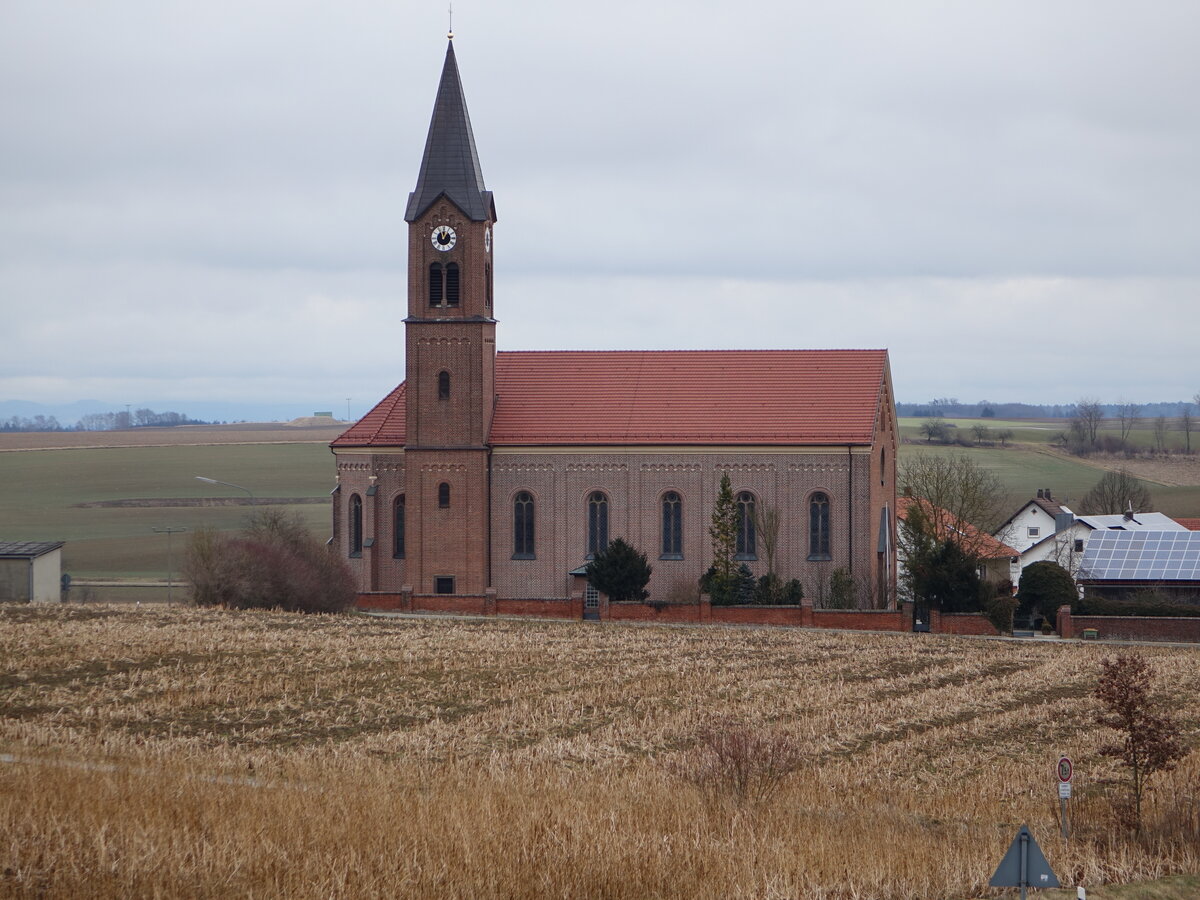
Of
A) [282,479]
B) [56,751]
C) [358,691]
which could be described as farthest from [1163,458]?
[56,751]

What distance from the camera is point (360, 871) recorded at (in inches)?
540

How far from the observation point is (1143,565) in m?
61.1

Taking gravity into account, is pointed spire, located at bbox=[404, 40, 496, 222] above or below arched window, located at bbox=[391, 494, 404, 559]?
above

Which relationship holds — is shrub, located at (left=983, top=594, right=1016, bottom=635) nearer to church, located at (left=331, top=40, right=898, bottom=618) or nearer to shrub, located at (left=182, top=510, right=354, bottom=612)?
church, located at (left=331, top=40, right=898, bottom=618)

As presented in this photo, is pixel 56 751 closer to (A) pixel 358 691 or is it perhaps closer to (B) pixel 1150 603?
(A) pixel 358 691

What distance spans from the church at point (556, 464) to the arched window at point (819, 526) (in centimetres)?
6

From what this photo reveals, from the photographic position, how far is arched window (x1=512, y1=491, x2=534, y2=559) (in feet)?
188

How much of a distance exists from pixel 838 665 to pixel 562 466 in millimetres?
21046

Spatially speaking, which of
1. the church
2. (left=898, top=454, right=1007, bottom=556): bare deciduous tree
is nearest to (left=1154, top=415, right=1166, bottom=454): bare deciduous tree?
(left=898, top=454, right=1007, bottom=556): bare deciduous tree

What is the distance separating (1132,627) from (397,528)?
28.6 meters

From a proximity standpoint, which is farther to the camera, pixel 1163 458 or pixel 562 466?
pixel 1163 458

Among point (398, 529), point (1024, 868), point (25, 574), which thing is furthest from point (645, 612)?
point (1024, 868)

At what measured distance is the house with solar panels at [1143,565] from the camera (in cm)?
5962

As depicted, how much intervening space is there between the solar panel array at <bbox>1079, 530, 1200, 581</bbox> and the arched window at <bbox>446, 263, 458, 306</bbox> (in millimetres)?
29585
